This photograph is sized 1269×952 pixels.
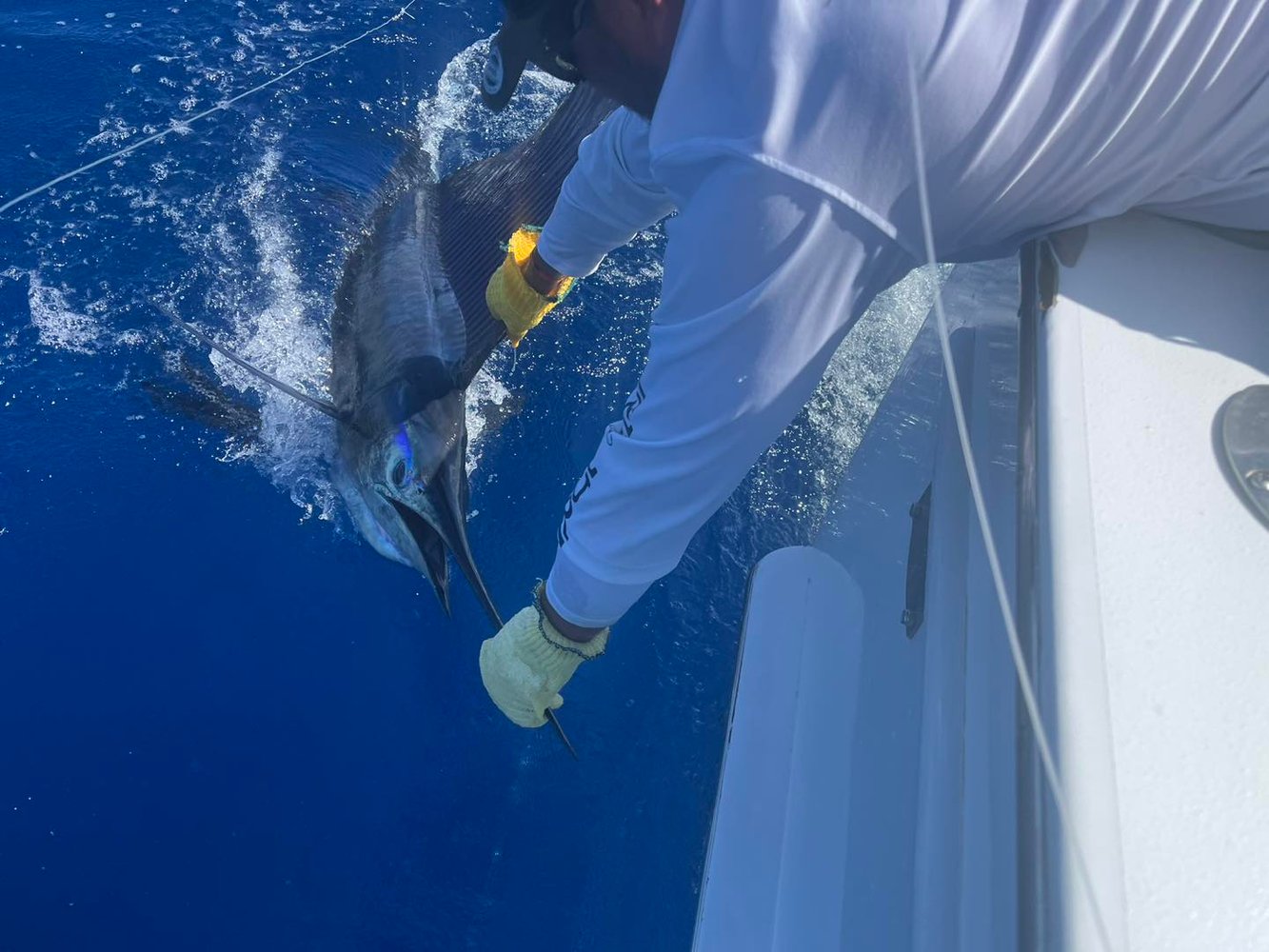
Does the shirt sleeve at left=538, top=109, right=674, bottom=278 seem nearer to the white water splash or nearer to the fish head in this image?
the fish head

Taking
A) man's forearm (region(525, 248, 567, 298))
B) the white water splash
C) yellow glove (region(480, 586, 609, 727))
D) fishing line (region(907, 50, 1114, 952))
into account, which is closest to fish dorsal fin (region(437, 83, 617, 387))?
man's forearm (region(525, 248, 567, 298))

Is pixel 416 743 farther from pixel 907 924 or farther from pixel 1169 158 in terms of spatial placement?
pixel 1169 158

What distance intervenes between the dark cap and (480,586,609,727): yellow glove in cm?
114

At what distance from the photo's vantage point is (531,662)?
2.17 m

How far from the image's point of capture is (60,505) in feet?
9.93

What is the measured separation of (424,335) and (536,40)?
2388mm

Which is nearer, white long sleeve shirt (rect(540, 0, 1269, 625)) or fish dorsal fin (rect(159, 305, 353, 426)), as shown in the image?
white long sleeve shirt (rect(540, 0, 1269, 625))

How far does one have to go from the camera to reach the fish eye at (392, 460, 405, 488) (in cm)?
316

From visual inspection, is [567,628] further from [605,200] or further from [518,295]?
[518,295]

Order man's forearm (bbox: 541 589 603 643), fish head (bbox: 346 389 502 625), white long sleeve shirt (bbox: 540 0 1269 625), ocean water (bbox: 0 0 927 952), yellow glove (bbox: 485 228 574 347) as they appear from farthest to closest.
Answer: yellow glove (bbox: 485 228 574 347)
fish head (bbox: 346 389 502 625)
ocean water (bbox: 0 0 927 952)
man's forearm (bbox: 541 589 603 643)
white long sleeve shirt (bbox: 540 0 1269 625)

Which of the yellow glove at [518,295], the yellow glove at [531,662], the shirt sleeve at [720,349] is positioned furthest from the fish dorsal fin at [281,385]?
the shirt sleeve at [720,349]

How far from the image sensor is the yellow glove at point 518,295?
10.7ft

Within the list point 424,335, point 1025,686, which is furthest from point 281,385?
point 1025,686

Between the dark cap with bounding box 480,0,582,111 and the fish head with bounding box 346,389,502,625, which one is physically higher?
the dark cap with bounding box 480,0,582,111
